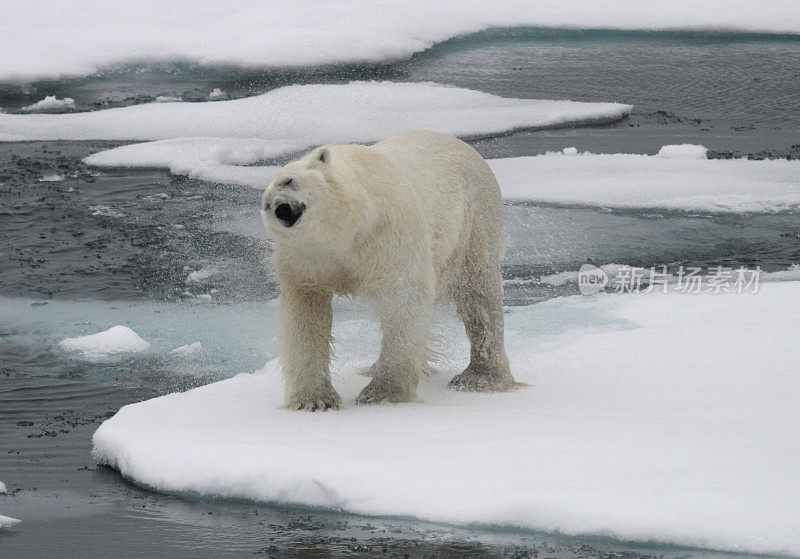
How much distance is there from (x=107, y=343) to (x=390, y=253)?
8.21ft

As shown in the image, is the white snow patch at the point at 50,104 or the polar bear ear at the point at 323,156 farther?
the white snow patch at the point at 50,104

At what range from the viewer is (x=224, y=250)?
30.2 feet

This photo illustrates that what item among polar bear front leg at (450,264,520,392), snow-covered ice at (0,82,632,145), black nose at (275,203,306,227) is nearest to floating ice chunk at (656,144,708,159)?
snow-covered ice at (0,82,632,145)

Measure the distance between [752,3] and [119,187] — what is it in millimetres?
10928

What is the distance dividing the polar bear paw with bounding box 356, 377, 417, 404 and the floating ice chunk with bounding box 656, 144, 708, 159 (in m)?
7.42

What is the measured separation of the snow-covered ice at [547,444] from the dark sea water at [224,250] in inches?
4.1

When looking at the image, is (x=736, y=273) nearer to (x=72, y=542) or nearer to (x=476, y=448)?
(x=476, y=448)

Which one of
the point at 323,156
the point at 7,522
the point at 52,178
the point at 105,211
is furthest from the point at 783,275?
the point at 52,178

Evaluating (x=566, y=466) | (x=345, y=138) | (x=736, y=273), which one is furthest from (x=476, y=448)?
(x=345, y=138)

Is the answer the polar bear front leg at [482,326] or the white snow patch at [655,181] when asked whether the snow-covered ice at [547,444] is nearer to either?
the polar bear front leg at [482,326]

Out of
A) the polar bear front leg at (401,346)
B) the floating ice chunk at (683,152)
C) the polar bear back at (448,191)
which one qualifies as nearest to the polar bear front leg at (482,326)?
the polar bear back at (448,191)

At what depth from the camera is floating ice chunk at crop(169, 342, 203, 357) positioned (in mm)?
6879

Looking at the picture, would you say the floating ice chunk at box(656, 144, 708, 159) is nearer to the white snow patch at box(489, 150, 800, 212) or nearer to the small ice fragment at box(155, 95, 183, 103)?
the white snow patch at box(489, 150, 800, 212)

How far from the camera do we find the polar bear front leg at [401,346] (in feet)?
17.7
